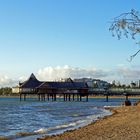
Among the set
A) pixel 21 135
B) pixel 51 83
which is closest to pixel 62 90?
pixel 51 83

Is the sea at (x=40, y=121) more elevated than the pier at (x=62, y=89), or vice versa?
the pier at (x=62, y=89)

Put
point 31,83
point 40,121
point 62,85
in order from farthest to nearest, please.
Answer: point 31,83 → point 62,85 → point 40,121

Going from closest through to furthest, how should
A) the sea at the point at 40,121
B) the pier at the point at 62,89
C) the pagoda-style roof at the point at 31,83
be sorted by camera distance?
the sea at the point at 40,121
the pier at the point at 62,89
the pagoda-style roof at the point at 31,83

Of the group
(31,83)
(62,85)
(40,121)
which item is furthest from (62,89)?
(40,121)

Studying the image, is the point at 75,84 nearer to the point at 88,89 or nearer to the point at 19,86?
the point at 88,89

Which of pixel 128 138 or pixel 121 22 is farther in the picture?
pixel 128 138

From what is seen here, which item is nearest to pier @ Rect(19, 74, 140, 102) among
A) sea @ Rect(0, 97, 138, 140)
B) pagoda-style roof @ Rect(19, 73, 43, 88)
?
pagoda-style roof @ Rect(19, 73, 43, 88)

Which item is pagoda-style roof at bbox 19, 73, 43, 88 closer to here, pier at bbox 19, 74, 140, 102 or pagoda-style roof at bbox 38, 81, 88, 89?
pier at bbox 19, 74, 140, 102

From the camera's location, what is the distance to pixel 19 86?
164 m

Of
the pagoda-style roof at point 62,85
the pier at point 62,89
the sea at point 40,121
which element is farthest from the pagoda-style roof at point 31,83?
the sea at point 40,121

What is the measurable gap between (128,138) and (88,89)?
138 metres

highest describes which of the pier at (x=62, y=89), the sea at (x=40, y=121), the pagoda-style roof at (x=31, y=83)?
the pagoda-style roof at (x=31, y=83)

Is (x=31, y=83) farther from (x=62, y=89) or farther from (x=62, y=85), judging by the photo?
(x=62, y=89)

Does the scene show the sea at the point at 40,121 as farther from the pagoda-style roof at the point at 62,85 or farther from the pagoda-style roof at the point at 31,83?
the pagoda-style roof at the point at 31,83
